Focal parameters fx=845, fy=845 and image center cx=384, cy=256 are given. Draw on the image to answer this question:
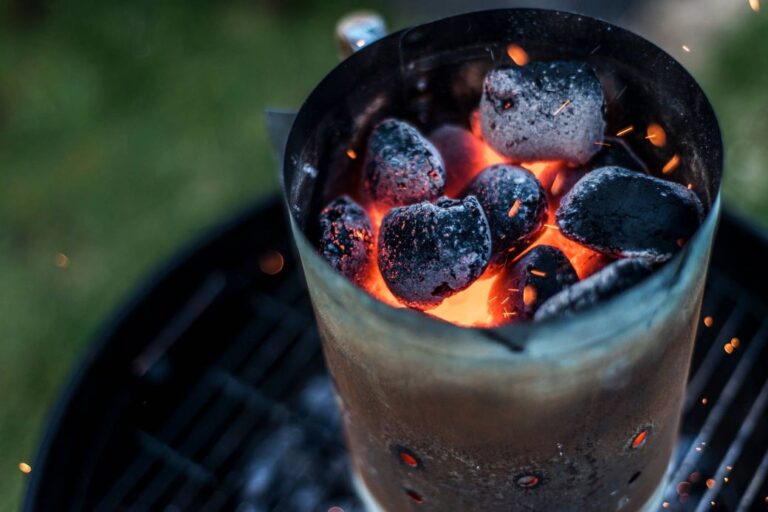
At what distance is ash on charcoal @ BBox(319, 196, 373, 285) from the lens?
3.76 ft

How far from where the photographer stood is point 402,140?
121 cm

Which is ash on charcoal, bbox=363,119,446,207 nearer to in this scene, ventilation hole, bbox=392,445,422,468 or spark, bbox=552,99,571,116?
spark, bbox=552,99,571,116

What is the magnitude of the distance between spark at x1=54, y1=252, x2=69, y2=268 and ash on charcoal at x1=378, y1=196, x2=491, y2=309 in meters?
1.77

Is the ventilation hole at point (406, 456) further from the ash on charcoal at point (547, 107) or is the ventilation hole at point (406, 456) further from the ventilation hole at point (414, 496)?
the ash on charcoal at point (547, 107)

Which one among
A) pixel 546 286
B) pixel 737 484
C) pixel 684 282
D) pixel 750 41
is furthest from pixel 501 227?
pixel 750 41

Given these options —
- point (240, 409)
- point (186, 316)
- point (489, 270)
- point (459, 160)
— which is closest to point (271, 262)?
point (186, 316)

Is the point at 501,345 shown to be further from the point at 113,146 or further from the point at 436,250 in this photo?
the point at 113,146

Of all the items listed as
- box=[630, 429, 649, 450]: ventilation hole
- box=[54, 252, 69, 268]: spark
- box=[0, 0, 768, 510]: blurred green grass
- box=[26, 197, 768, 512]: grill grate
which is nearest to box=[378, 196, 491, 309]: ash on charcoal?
box=[630, 429, 649, 450]: ventilation hole

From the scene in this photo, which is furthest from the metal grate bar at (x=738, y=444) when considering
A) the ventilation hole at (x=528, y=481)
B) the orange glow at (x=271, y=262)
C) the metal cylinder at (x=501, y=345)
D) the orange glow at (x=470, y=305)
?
the orange glow at (x=271, y=262)

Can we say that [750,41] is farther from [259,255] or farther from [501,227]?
[501,227]

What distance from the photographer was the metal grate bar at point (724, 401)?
164 centimetres

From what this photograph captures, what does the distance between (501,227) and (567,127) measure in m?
0.18

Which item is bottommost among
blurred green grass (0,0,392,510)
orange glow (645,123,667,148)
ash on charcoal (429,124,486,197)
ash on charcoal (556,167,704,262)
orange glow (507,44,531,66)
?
blurred green grass (0,0,392,510)

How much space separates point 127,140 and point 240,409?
4.21 feet
